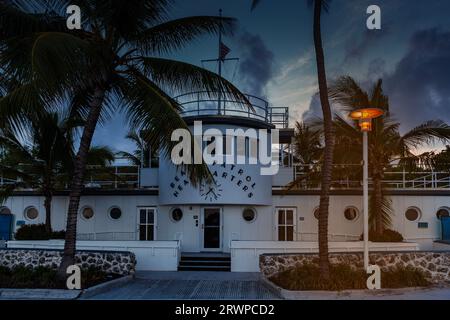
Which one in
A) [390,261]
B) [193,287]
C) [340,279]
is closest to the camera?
[340,279]

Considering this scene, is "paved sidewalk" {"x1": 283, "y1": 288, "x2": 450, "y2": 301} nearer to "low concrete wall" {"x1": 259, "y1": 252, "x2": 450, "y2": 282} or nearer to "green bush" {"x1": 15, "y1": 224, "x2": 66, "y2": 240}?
"low concrete wall" {"x1": 259, "y1": 252, "x2": 450, "y2": 282}

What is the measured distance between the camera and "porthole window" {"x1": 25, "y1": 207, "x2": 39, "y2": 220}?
20828mm

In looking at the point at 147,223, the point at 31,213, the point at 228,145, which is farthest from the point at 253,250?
the point at 31,213

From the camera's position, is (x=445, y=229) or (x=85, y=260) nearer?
(x=85, y=260)

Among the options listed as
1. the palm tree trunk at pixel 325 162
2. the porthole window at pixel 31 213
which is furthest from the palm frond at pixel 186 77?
the porthole window at pixel 31 213

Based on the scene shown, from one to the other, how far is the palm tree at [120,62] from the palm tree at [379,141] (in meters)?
7.84

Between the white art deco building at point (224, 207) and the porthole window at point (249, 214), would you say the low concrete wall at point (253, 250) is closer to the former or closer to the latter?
the white art deco building at point (224, 207)

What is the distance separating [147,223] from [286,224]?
6.26 m

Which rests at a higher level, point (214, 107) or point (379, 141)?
point (214, 107)

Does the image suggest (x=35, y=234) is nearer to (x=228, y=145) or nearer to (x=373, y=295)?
(x=228, y=145)

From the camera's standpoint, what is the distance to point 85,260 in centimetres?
1363

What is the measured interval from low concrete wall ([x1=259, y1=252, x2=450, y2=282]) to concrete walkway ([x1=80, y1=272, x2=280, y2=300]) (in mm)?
767

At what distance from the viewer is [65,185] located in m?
19.7

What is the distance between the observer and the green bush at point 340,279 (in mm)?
10828
